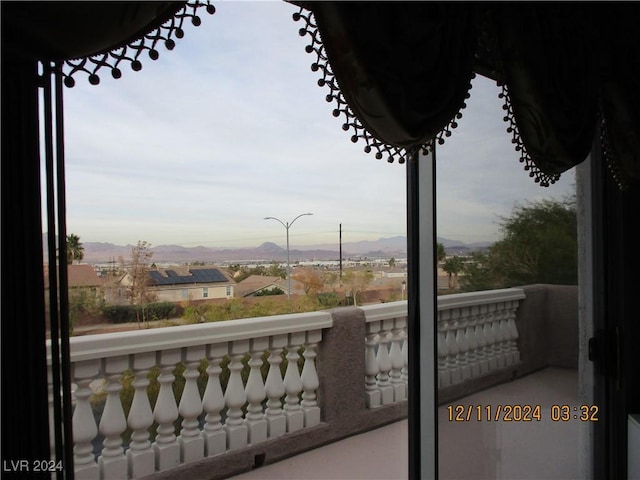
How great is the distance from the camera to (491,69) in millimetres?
1170

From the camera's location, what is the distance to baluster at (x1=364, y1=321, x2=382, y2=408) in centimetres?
204

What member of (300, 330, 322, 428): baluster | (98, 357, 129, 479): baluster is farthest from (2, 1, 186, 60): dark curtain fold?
(300, 330, 322, 428): baluster

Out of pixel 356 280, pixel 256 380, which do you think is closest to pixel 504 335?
pixel 356 280

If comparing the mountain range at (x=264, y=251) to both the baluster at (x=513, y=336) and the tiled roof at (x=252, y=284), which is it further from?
the baluster at (x=513, y=336)

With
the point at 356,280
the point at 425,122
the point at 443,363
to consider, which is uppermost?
the point at 425,122

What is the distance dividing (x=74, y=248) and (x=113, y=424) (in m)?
0.61

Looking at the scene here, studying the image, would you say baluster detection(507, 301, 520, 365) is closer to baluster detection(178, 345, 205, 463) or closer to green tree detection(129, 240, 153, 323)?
baluster detection(178, 345, 205, 463)

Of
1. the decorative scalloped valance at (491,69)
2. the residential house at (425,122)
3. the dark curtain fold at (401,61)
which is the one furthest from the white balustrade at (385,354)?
the dark curtain fold at (401,61)

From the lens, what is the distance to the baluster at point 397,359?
2.12 m

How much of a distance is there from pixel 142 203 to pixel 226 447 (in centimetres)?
101

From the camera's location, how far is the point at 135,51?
66cm

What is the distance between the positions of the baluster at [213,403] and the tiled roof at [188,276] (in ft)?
0.92

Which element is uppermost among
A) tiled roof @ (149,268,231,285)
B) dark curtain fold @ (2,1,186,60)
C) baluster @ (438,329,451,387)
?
dark curtain fold @ (2,1,186,60)
